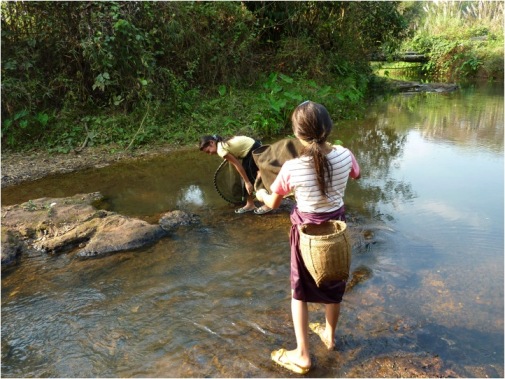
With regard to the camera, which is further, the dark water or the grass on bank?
the grass on bank

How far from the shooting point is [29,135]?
337 inches

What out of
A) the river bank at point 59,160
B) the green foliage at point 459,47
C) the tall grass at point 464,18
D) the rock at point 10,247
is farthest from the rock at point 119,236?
the tall grass at point 464,18

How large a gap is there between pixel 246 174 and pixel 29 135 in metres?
5.56

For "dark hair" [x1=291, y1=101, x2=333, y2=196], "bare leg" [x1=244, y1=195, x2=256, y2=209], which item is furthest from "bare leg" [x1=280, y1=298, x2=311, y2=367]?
"bare leg" [x1=244, y1=195, x2=256, y2=209]

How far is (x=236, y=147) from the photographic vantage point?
17.2 feet

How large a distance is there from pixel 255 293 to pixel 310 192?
1479mm

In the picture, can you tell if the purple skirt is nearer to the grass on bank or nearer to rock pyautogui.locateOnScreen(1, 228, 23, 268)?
rock pyautogui.locateOnScreen(1, 228, 23, 268)

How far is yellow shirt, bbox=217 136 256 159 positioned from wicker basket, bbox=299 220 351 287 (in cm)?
280

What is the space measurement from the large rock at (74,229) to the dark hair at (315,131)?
9.23ft

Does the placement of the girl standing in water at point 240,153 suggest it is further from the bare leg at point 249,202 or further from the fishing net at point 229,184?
the fishing net at point 229,184

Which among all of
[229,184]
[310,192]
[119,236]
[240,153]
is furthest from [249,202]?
[310,192]

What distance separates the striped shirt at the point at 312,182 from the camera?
2.41 metres

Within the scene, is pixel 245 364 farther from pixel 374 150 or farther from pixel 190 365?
pixel 374 150

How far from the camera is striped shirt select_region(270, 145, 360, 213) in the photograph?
7.91ft
